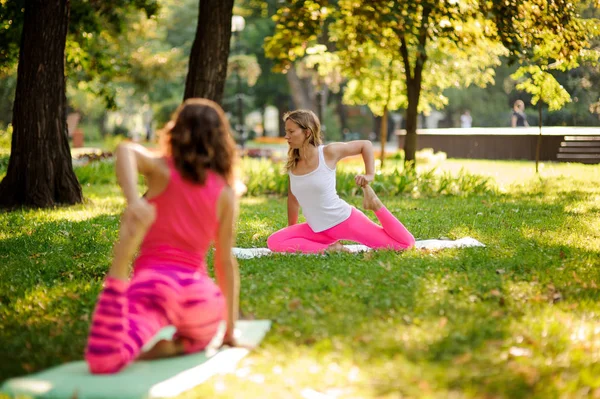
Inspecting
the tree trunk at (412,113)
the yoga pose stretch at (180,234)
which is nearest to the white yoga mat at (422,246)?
the yoga pose stretch at (180,234)

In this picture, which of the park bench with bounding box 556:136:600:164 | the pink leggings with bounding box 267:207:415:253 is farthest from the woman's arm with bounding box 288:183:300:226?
the park bench with bounding box 556:136:600:164

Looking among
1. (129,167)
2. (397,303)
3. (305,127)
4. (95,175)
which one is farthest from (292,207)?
(95,175)

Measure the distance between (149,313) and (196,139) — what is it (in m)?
0.99

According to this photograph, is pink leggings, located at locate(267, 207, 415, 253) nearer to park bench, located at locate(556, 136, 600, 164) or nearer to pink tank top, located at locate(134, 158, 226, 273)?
pink tank top, located at locate(134, 158, 226, 273)

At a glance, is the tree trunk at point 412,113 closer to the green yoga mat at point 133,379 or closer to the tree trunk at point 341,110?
the green yoga mat at point 133,379

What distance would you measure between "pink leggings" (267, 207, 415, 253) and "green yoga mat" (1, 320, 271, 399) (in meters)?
3.55

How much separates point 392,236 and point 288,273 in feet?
5.25

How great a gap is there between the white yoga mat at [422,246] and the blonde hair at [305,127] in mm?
946

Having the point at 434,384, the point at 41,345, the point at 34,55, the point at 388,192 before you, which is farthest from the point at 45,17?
the point at 434,384

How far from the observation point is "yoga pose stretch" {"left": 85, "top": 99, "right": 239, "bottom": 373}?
4.20m

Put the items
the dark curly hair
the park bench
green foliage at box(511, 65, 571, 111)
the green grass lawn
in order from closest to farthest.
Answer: the green grass lawn < the dark curly hair < green foliage at box(511, 65, 571, 111) < the park bench

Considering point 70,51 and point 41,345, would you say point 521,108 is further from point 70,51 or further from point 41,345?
point 41,345

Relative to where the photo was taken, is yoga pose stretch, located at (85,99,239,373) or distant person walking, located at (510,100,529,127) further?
distant person walking, located at (510,100,529,127)

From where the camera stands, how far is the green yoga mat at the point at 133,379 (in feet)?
12.9
